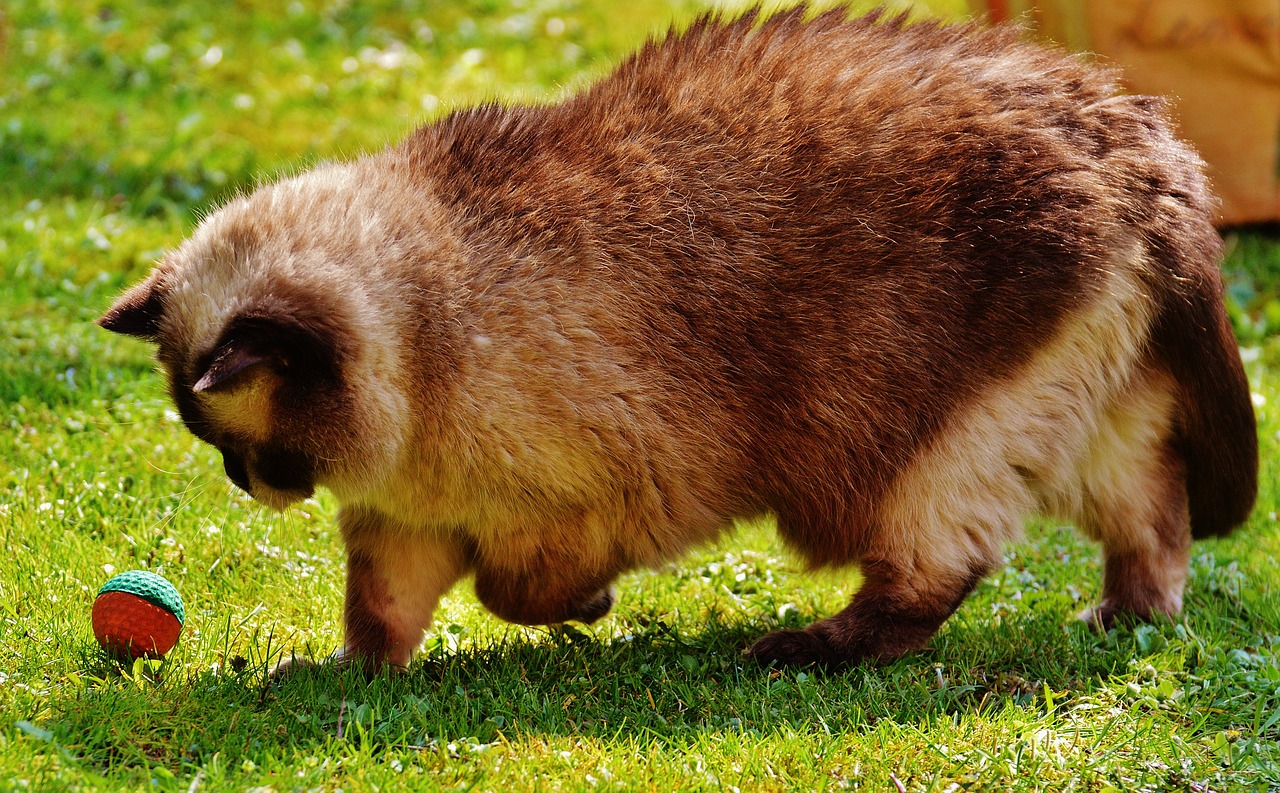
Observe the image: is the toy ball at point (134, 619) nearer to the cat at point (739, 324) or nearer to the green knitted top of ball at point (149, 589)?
the green knitted top of ball at point (149, 589)

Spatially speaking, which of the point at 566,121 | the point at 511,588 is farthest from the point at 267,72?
the point at 511,588

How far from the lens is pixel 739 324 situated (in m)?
3.72

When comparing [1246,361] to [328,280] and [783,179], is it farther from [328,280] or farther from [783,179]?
[328,280]

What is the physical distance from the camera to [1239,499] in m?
4.21

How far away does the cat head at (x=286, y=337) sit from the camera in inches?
130

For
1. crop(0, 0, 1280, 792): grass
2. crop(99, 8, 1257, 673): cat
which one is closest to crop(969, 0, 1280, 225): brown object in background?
crop(0, 0, 1280, 792): grass

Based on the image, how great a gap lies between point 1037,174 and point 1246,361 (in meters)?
2.85

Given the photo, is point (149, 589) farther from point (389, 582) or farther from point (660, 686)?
point (660, 686)

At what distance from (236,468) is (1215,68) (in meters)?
5.61

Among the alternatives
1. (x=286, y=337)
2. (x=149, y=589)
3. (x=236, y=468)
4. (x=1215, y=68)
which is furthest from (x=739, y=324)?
(x=1215, y=68)

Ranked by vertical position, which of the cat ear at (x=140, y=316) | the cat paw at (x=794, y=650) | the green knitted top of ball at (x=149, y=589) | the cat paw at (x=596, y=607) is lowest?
the cat paw at (x=596, y=607)

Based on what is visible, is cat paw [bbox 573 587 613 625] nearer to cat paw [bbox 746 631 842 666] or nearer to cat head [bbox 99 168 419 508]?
cat paw [bbox 746 631 842 666]

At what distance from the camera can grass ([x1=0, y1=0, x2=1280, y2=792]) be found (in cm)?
311

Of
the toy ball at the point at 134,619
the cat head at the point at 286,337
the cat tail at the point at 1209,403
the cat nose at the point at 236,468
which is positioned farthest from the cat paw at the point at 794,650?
the toy ball at the point at 134,619
